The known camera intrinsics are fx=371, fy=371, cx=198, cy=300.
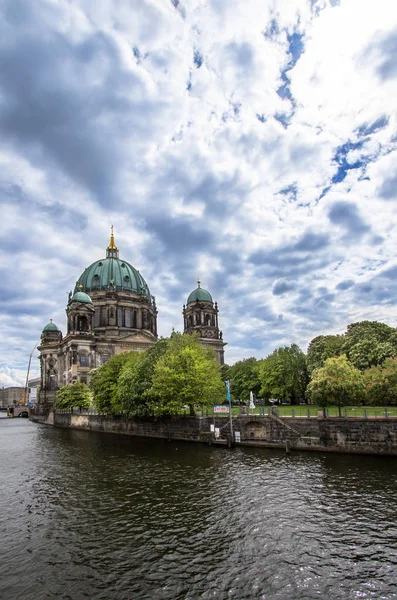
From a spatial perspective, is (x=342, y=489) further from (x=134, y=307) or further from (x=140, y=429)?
(x=134, y=307)

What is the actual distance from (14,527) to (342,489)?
58.7 ft

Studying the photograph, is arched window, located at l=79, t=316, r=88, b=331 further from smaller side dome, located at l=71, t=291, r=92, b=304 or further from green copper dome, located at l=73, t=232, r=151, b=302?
green copper dome, located at l=73, t=232, r=151, b=302

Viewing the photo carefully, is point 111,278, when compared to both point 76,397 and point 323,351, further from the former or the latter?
point 323,351

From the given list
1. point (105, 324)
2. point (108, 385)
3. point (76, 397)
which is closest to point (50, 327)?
point (105, 324)

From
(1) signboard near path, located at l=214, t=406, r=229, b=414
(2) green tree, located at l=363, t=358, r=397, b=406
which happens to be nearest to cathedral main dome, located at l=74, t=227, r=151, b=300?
(1) signboard near path, located at l=214, t=406, r=229, b=414

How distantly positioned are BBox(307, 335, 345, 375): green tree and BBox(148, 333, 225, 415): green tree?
882 inches

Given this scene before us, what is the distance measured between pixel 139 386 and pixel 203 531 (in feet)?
114

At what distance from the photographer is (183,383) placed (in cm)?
4494

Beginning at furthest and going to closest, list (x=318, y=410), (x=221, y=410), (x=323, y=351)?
(x=323, y=351) < (x=221, y=410) < (x=318, y=410)

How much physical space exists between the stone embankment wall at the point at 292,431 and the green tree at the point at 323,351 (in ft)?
81.5

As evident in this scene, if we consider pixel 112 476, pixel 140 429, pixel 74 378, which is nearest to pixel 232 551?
pixel 112 476

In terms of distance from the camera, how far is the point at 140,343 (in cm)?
10438

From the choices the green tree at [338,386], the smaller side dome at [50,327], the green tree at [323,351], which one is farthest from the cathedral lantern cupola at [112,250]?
the green tree at [338,386]

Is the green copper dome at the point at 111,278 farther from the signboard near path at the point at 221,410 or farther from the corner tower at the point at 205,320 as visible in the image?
the signboard near path at the point at 221,410
